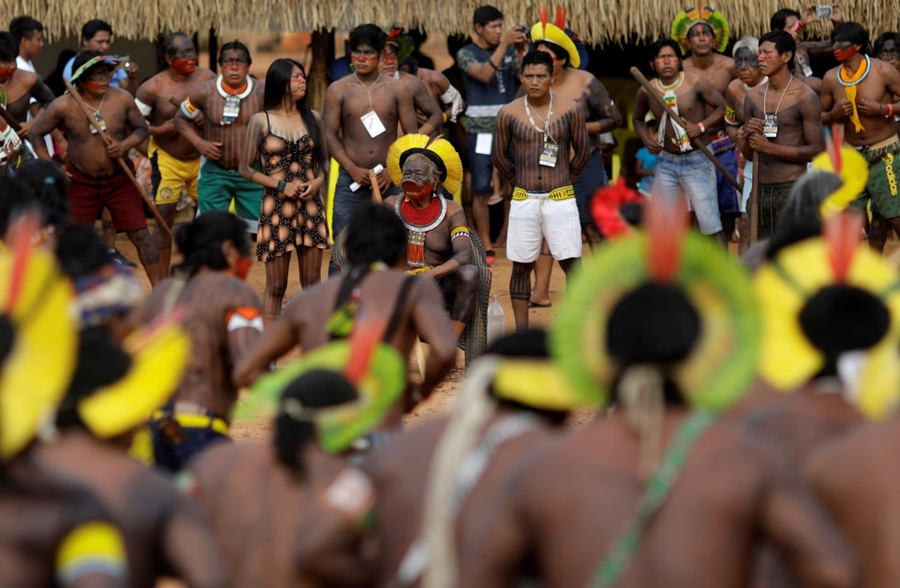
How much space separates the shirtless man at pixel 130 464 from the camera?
3.82m

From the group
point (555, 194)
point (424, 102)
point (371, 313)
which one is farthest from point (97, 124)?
point (371, 313)

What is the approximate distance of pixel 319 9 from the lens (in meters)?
14.2

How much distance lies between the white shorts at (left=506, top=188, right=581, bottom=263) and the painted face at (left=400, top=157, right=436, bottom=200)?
5.69ft

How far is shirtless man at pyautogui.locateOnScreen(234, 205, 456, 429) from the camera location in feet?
19.5

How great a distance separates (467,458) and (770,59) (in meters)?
8.36

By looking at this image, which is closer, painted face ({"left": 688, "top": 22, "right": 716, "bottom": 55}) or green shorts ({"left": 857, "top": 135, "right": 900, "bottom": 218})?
green shorts ({"left": 857, "top": 135, "right": 900, "bottom": 218})

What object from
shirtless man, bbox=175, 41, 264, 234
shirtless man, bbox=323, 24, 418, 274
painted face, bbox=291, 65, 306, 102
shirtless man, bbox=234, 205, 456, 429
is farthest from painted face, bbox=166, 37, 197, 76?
shirtless man, bbox=234, 205, 456, 429

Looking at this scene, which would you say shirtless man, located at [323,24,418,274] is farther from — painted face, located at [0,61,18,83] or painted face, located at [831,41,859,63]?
painted face, located at [831,41,859,63]

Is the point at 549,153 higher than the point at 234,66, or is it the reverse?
the point at 234,66

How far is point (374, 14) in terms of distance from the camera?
14.4 m

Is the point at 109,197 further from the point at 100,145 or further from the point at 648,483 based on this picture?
the point at 648,483

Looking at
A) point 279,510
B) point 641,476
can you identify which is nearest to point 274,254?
point 279,510

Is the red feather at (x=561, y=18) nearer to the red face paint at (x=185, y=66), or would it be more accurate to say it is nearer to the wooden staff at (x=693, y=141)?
the wooden staff at (x=693, y=141)

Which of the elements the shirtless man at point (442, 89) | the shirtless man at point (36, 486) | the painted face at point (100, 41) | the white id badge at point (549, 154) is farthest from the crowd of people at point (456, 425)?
the shirtless man at point (442, 89)
